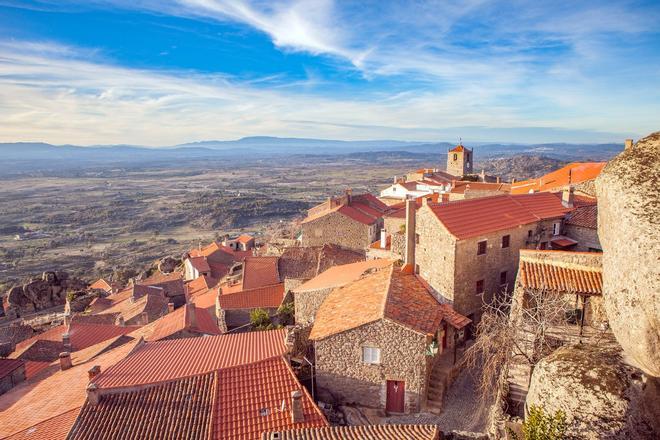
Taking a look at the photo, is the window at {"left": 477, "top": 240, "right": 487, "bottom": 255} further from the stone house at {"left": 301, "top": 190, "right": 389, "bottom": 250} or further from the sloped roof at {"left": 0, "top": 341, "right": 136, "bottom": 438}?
the stone house at {"left": 301, "top": 190, "right": 389, "bottom": 250}

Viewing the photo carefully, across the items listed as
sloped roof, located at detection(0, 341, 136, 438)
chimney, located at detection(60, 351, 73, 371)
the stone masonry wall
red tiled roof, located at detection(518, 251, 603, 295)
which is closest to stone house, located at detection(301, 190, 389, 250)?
the stone masonry wall

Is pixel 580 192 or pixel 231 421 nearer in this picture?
pixel 231 421

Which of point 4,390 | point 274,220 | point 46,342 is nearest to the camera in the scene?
point 4,390

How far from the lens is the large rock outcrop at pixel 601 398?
30.3 feet

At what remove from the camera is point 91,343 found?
94.4 feet

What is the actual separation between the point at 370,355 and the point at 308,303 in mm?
9105

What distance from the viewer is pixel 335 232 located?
46.3m

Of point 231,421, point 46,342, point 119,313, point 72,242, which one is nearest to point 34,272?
point 72,242

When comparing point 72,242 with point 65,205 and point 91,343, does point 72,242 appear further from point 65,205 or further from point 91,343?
point 91,343

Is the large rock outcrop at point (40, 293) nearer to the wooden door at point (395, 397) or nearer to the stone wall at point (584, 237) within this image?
the wooden door at point (395, 397)

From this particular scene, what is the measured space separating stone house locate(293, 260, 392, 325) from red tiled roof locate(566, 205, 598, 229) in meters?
A: 11.2

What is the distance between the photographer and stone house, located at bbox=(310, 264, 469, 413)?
16797 mm

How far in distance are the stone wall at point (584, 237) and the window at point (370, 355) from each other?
16.0 meters

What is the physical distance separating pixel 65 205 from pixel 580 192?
18280 centimetres
